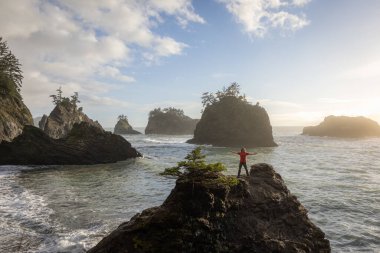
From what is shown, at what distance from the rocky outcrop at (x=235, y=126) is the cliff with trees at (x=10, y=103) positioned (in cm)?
4779

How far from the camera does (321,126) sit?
14850cm

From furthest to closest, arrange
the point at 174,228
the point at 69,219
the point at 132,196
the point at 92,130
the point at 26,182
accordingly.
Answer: the point at 92,130
the point at 26,182
the point at 132,196
the point at 69,219
the point at 174,228

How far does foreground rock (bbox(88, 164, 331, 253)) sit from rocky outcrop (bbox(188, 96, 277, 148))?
69480mm

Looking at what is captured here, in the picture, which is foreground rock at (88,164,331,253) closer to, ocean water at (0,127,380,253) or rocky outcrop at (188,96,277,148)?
ocean water at (0,127,380,253)

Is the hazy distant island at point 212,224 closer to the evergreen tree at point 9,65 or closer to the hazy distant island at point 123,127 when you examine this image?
the evergreen tree at point 9,65

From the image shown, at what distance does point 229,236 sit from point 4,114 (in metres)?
47.5

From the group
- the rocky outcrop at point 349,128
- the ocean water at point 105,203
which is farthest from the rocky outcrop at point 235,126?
the rocky outcrop at point 349,128

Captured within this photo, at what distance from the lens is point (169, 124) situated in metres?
172

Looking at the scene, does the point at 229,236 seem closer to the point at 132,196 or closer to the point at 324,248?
the point at 324,248

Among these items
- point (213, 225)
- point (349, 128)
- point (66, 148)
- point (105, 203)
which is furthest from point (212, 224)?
point (349, 128)

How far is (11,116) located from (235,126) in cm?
5454

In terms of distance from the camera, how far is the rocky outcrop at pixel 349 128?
132 metres

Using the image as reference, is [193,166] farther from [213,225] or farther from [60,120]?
[60,120]

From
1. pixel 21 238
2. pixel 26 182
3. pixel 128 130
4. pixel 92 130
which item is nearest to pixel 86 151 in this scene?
pixel 92 130
